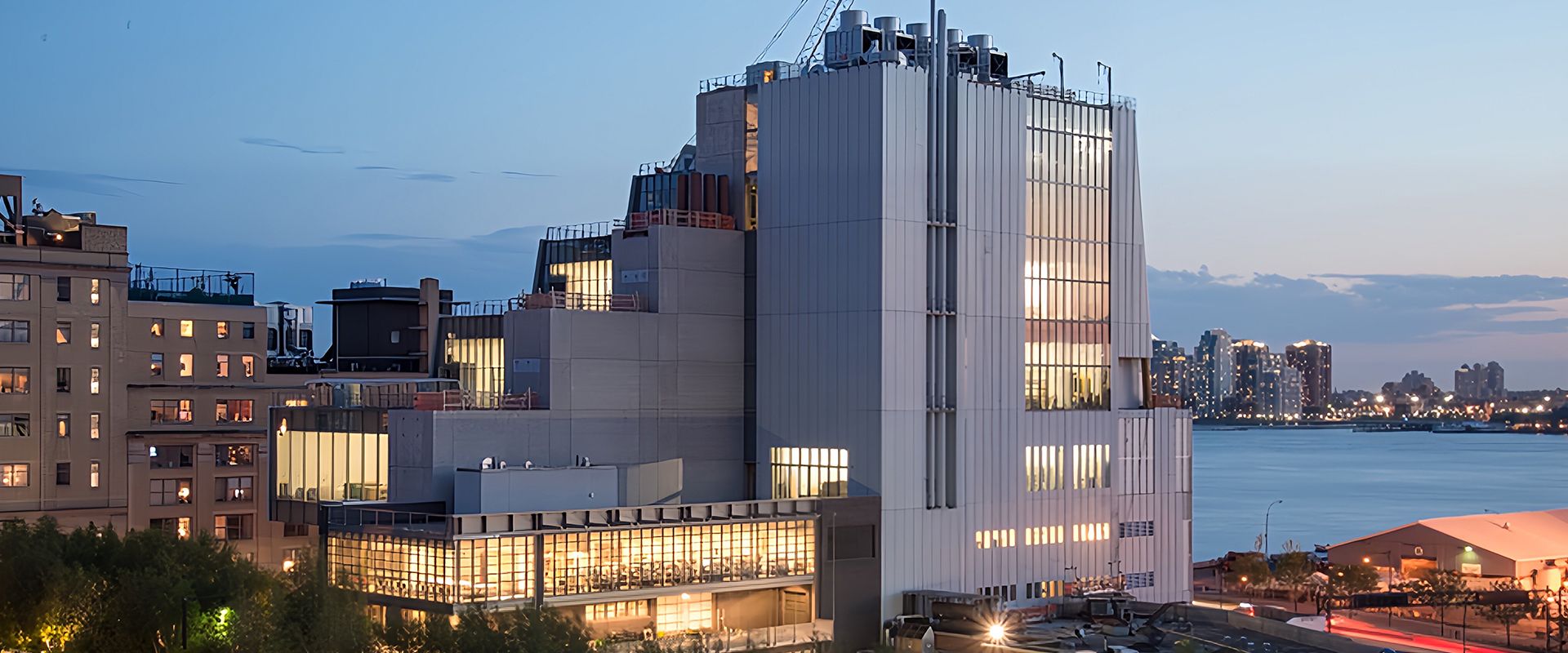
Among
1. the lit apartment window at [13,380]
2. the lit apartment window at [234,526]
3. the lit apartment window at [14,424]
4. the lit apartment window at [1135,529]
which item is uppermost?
the lit apartment window at [13,380]

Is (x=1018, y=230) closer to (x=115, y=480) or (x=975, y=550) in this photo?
(x=975, y=550)

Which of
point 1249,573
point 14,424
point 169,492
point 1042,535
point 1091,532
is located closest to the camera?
point 1042,535

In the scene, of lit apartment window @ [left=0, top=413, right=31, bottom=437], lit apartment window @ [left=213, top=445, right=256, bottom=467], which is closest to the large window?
lit apartment window @ [left=213, top=445, right=256, bottom=467]

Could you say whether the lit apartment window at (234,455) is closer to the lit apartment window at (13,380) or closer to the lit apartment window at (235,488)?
the lit apartment window at (235,488)

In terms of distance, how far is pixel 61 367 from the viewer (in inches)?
4210

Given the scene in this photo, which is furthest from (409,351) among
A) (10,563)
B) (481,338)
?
(10,563)

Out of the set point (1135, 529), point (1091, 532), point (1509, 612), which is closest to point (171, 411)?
point (1091, 532)

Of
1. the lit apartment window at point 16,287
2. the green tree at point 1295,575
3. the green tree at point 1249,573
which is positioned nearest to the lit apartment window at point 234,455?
the lit apartment window at point 16,287

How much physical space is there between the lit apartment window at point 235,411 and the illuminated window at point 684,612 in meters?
54.8

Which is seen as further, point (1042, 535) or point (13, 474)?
point (13, 474)

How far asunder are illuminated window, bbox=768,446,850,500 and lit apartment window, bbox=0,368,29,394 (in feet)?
165

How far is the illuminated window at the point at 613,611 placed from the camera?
68.4 m

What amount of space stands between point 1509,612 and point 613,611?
61762 mm

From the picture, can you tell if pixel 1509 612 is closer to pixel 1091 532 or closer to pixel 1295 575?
pixel 1295 575
